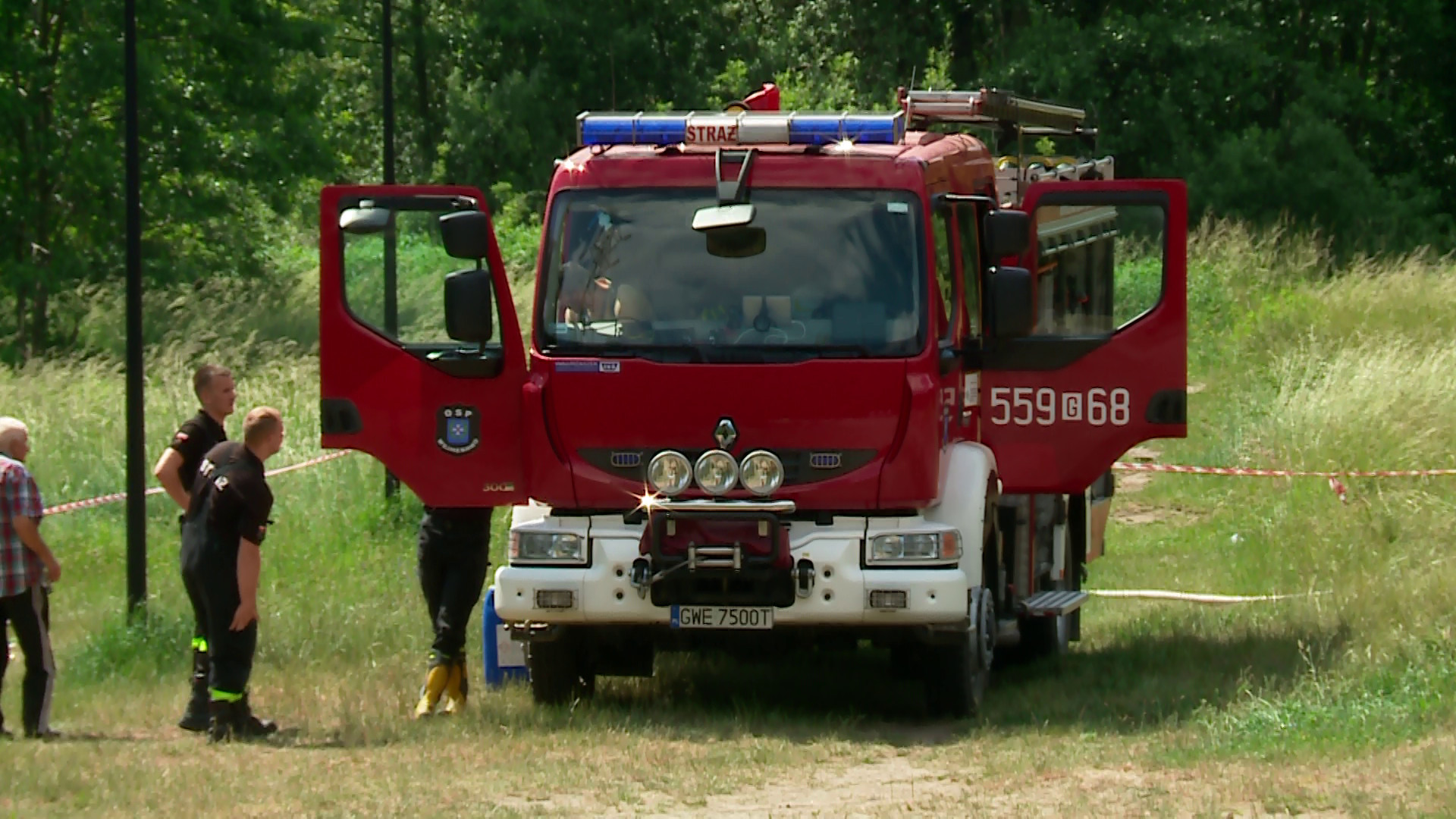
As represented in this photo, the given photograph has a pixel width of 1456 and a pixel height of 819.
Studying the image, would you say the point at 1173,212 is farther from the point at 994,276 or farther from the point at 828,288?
the point at 828,288

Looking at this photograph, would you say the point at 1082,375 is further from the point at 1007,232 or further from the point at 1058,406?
the point at 1007,232

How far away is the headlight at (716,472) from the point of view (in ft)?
32.2

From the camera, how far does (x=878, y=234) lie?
32.6 ft

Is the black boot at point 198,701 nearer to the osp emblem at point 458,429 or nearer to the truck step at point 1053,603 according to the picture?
the osp emblem at point 458,429

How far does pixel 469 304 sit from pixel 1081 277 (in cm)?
543

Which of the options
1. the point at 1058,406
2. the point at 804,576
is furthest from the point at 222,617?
the point at 1058,406

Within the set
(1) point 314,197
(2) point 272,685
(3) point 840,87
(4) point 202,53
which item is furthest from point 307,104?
(2) point 272,685

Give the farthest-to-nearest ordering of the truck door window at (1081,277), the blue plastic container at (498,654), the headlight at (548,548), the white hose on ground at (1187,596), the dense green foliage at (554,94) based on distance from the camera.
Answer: the dense green foliage at (554,94) < the white hose on ground at (1187,596) < the truck door window at (1081,277) < the blue plastic container at (498,654) < the headlight at (548,548)

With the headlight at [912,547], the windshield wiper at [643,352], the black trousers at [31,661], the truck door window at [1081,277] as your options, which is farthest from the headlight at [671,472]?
the black trousers at [31,661]

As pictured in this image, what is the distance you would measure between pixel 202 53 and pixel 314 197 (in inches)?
384

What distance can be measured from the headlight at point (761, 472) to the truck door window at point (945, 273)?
1.00 meters

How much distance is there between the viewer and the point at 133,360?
1237cm

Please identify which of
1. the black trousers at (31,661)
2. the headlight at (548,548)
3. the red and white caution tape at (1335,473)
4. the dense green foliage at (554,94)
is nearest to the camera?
the headlight at (548,548)

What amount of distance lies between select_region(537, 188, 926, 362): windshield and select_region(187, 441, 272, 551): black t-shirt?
1410 millimetres
